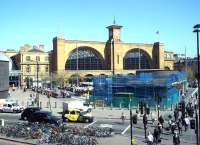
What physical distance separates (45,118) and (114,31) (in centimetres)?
7623

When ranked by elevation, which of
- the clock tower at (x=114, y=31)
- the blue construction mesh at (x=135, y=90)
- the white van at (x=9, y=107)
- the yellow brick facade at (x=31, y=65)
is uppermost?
the clock tower at (x=114, y=31)

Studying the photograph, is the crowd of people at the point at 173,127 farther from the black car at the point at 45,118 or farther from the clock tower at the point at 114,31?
the clock tower at the point at 114,31

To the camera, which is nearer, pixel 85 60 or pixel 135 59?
pixel 85 60

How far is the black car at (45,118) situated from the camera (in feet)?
121

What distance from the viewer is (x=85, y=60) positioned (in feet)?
355

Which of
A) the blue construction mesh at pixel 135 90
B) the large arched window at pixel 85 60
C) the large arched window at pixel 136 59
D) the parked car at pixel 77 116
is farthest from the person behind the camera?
the large arched window at pixel 136 59

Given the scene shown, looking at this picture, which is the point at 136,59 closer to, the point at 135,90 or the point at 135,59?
the point at 135,59

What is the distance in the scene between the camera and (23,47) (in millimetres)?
135625

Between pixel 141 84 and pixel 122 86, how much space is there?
143 inches

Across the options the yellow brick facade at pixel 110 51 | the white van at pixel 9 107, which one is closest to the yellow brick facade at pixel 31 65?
the yellow brick facade at pixel 110 51

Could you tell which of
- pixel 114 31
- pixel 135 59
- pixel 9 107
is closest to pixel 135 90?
pixel 9 107

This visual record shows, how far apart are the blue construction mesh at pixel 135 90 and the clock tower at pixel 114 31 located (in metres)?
46.6

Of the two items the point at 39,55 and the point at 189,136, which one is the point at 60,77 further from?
the point at 189,136

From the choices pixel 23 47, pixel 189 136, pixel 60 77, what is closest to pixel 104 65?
pixel 60 77
